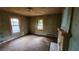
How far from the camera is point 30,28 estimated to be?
7496 millimetres

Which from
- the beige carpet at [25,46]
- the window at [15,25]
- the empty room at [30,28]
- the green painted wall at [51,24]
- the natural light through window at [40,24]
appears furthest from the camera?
the natural light through window at [40,24]

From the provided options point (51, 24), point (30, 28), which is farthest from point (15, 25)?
point (51, 24)

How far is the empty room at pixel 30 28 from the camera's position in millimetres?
3619

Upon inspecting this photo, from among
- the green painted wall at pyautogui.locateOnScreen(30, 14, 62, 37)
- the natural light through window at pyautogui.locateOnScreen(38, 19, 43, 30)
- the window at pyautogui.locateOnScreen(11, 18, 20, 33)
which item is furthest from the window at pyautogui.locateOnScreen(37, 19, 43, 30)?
the window at pyautogui.locateOnScreen(11, 18, 20, 33)

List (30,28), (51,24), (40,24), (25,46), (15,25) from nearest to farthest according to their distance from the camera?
(25,46) < (15,25) < (51,24) < (40,24) < (30,28)

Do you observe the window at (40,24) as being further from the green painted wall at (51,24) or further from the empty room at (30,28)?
the green painted wall at (51,24)

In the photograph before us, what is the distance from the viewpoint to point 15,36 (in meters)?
5.31

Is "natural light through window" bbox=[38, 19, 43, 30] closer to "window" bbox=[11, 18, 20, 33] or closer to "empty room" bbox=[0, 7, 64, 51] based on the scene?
"empty room" bbox=[0, 7, 64, 51]

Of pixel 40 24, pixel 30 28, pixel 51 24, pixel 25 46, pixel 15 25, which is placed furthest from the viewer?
pixel 30 28

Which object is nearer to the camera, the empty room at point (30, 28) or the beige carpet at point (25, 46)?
the beige carpet at point (25, 46)

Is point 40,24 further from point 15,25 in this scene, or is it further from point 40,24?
point 15,25

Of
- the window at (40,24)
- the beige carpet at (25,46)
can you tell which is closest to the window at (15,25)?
the beige carpet at (25,46)
